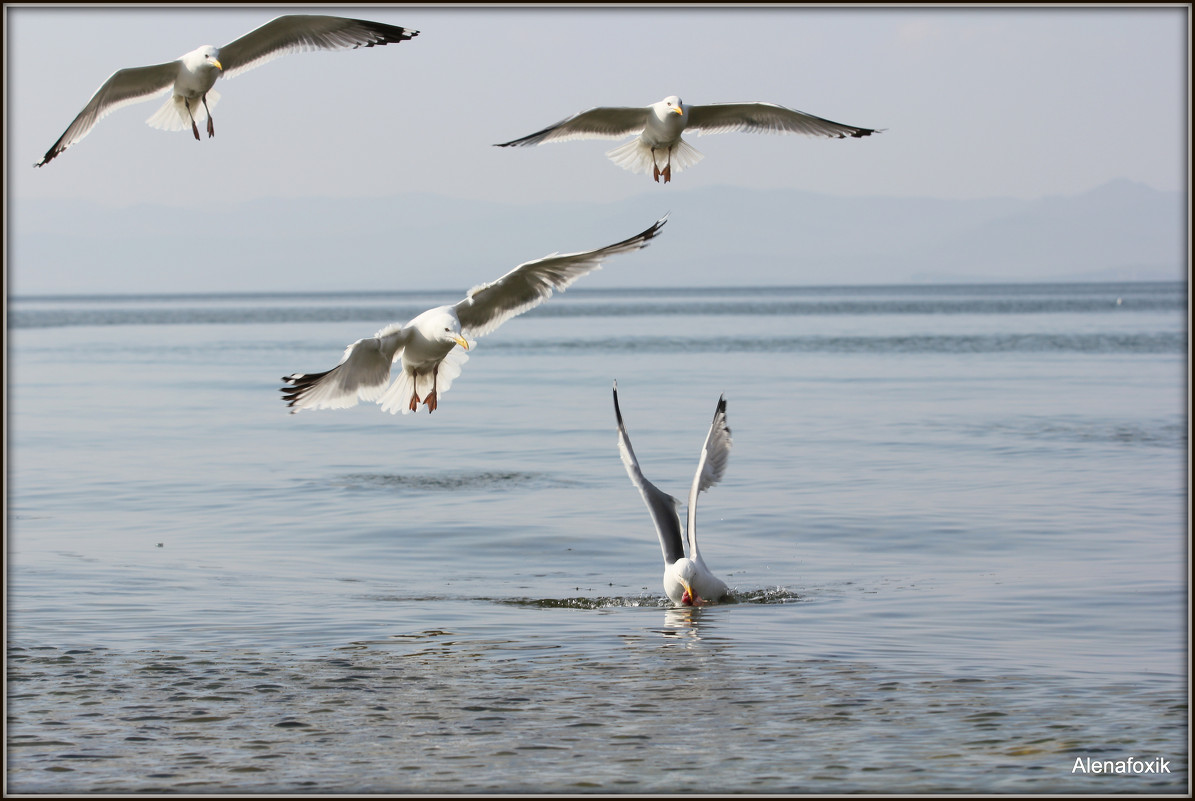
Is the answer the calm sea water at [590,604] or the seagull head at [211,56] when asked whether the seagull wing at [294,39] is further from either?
the calm sea water at [590,604]

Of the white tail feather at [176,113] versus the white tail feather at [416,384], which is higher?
the white tail feather at [176,113]

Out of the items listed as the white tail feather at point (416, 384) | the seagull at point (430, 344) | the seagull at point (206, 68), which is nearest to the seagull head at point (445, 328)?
the seagull at point (430, 344)

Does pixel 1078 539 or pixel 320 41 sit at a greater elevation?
pixel 320 41

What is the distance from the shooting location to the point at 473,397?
32188 millimetres

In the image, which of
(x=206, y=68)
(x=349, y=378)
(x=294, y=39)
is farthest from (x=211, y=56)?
(x=349, y=378)

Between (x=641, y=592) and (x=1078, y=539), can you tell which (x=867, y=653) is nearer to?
(x=641, y=592)

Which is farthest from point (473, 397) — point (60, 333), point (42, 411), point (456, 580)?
point (60, 333)

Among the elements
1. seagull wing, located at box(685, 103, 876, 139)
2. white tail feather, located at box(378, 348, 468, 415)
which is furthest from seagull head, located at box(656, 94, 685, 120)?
white tail feather, located at box(378, 348, 468, 415)

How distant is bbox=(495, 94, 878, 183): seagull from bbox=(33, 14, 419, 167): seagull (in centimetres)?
157

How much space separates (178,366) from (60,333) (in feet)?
106

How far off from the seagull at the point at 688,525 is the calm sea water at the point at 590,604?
176 mm

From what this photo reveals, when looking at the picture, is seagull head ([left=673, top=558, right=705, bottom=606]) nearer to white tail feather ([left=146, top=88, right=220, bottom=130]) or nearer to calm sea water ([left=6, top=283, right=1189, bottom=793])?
calm sea water ([left=6, top=283, right=1189, bottom=793])

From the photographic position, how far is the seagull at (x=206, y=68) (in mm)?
11172

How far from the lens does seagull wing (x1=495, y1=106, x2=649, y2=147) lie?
12438mm
